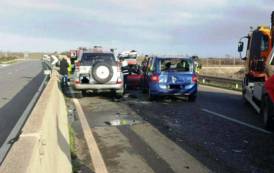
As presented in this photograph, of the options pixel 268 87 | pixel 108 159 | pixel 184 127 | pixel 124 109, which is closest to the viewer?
pixel 108 159

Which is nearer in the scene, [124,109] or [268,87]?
[268,87]

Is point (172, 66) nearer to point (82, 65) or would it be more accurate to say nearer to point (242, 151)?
point (82, 65)

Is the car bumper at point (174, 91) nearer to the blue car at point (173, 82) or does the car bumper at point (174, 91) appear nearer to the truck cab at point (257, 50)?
the blue car at point (173, 82)

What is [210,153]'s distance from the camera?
8688mm

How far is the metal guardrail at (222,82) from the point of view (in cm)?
2712

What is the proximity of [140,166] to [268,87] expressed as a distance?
456cm

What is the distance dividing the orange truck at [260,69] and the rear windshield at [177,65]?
194 centimetres

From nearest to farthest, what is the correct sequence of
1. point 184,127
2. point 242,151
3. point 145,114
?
point 242,151 < point 184,127 < point 145,114

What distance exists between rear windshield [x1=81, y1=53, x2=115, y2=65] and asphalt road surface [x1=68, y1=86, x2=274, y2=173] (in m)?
3.38

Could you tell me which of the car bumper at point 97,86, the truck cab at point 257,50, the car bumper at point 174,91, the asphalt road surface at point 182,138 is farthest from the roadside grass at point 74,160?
the car bumper at point 97,86

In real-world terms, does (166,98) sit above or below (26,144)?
below

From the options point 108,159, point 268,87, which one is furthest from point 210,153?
point 268,87

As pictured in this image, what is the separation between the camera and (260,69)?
15352 mm

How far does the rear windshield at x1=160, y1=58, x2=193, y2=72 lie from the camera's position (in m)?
19.0
